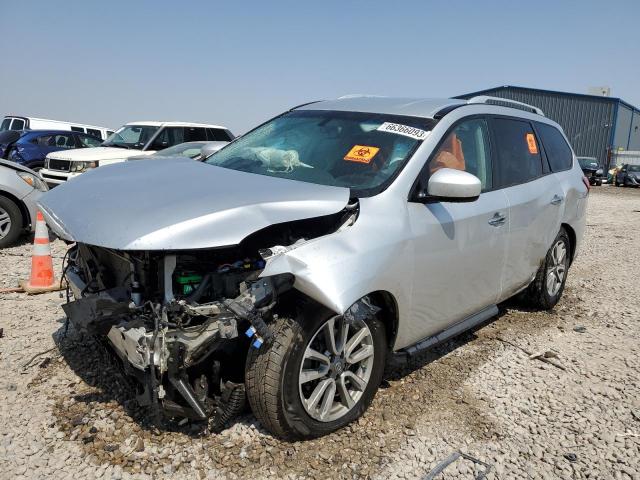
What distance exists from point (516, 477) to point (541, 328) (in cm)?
232

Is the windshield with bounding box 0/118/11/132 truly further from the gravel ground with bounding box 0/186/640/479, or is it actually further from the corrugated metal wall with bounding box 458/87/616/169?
the corrugated metal wall with bounding box 458/87/616/169

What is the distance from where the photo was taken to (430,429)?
300cm

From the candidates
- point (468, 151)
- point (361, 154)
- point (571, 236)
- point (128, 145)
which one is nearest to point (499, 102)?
point (468, 151)

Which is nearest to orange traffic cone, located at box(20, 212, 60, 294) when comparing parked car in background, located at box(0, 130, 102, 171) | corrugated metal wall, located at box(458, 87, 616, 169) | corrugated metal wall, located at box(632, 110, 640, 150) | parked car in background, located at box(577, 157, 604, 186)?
parked car in background, located at box(0, 130, 102, 171)

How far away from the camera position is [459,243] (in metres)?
3.31

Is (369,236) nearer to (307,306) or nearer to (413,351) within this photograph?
(307,306)

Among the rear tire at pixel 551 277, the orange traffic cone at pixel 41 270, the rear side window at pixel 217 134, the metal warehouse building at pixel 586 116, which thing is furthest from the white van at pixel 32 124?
the metal warehouse building at pixel 586 116

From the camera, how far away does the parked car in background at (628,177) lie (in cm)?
2799

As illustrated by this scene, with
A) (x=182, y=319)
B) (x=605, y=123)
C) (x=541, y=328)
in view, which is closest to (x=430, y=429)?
(x=182, y=319)

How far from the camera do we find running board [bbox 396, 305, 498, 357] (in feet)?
10.6

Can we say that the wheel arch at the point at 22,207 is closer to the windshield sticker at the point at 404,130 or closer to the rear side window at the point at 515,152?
the windshield sticker at the point at 404,130

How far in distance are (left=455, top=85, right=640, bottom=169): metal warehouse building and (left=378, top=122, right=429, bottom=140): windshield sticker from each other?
3611 centimetres

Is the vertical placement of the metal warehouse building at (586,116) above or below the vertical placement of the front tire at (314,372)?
above

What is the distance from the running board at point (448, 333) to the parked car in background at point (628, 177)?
2866 centimetres
